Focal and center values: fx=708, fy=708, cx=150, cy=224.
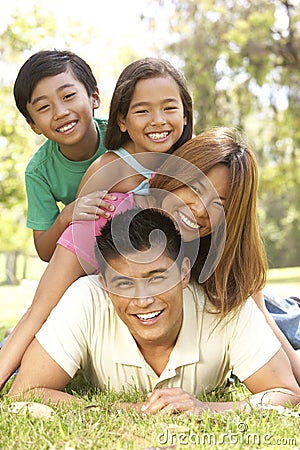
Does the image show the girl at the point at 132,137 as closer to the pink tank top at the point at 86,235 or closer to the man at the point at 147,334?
the pink tank top at the point at 86,235

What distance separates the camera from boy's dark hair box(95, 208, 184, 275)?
2.99 meters

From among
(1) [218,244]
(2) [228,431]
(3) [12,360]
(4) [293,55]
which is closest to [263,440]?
(2) [228,431]

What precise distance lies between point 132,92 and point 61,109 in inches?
16.1

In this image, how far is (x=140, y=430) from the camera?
7.93 feet

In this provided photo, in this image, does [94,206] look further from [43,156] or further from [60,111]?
[43,156]

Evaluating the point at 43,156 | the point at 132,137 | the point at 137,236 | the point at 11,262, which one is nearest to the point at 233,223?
the point at 137,236

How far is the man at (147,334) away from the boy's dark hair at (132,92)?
736 mm

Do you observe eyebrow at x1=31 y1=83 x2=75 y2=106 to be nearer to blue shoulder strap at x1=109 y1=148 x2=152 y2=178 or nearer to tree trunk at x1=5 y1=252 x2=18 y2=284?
blue shoulder strap at x1=109 y1=148 x2=152 y2=178

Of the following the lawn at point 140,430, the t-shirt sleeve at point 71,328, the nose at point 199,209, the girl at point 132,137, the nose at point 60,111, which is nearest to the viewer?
the lawn at point 140,430

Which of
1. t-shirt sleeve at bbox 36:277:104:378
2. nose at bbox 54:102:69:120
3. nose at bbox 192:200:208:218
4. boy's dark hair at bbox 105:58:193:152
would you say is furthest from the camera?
nose at bbox 54:102:69:120

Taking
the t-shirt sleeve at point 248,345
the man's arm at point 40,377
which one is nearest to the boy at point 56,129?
the man's arm at point 40,377

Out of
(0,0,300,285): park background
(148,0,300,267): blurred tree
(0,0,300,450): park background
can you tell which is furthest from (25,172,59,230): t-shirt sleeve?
(148,0,300,267): blurred tree

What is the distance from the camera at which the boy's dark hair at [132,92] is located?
365 cm

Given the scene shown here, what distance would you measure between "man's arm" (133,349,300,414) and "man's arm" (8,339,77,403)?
1.17ft
